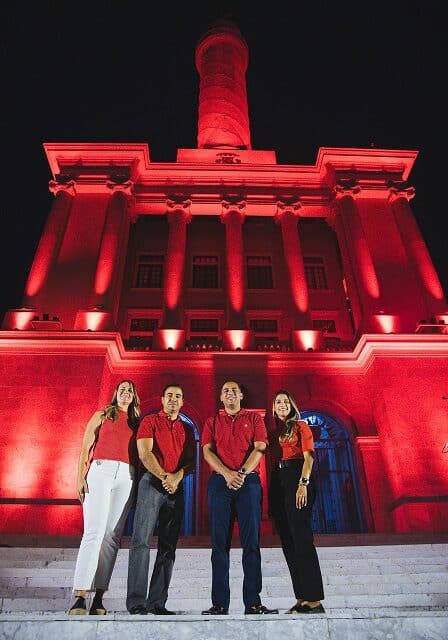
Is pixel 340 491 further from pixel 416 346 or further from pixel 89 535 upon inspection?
pixel 89 535

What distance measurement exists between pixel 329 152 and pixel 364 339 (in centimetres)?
1158

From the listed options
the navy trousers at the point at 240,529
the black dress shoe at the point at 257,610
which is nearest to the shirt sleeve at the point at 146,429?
the navy trousers at the point at 240,529

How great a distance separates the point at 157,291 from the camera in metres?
24.4

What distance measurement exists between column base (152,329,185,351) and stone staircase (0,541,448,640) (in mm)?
10766

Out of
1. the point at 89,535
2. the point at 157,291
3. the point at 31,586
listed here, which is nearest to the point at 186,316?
the point at 157,291

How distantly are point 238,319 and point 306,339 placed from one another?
292cm

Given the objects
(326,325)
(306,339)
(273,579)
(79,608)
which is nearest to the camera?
(79,608)

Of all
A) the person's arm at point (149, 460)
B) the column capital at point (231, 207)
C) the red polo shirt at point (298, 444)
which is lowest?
the person's arm at point (149, 460)

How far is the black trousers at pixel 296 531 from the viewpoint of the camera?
207 inches

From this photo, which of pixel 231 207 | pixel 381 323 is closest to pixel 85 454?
pixel 381 323

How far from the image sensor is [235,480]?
573cm

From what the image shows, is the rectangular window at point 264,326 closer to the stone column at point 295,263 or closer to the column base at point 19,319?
the stone column at point 295,263

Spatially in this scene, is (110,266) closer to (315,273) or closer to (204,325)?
(204,325)

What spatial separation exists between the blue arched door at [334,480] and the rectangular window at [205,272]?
8721 mm
